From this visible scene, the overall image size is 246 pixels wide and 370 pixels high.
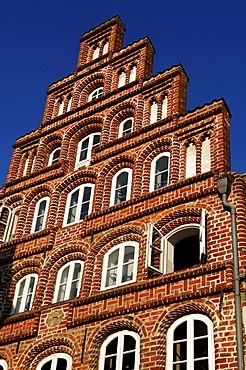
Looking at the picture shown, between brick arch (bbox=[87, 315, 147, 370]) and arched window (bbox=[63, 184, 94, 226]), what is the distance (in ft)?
15.3

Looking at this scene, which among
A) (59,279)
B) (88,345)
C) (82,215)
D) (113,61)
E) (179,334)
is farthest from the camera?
(113,61)

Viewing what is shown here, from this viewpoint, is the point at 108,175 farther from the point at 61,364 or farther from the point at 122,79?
the point at 61,364

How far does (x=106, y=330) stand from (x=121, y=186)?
17.1 feet

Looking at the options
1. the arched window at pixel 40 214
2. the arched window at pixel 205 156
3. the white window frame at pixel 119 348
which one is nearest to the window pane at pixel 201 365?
the white window frame at pixel 119 348

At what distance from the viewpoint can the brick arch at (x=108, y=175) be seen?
18297mm

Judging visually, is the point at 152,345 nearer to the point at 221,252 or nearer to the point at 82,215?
the point at 221,252

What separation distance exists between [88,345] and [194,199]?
4861 mm

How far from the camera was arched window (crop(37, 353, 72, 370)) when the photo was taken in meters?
15.3

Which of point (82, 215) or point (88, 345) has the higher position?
point (82, 215)

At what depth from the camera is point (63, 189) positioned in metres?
20.0

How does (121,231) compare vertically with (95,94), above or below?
below

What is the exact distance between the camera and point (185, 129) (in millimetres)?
17750

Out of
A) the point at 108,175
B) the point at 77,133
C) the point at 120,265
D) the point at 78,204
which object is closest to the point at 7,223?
the point at 78,204

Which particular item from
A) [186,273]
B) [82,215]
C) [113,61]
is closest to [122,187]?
[82,215]
